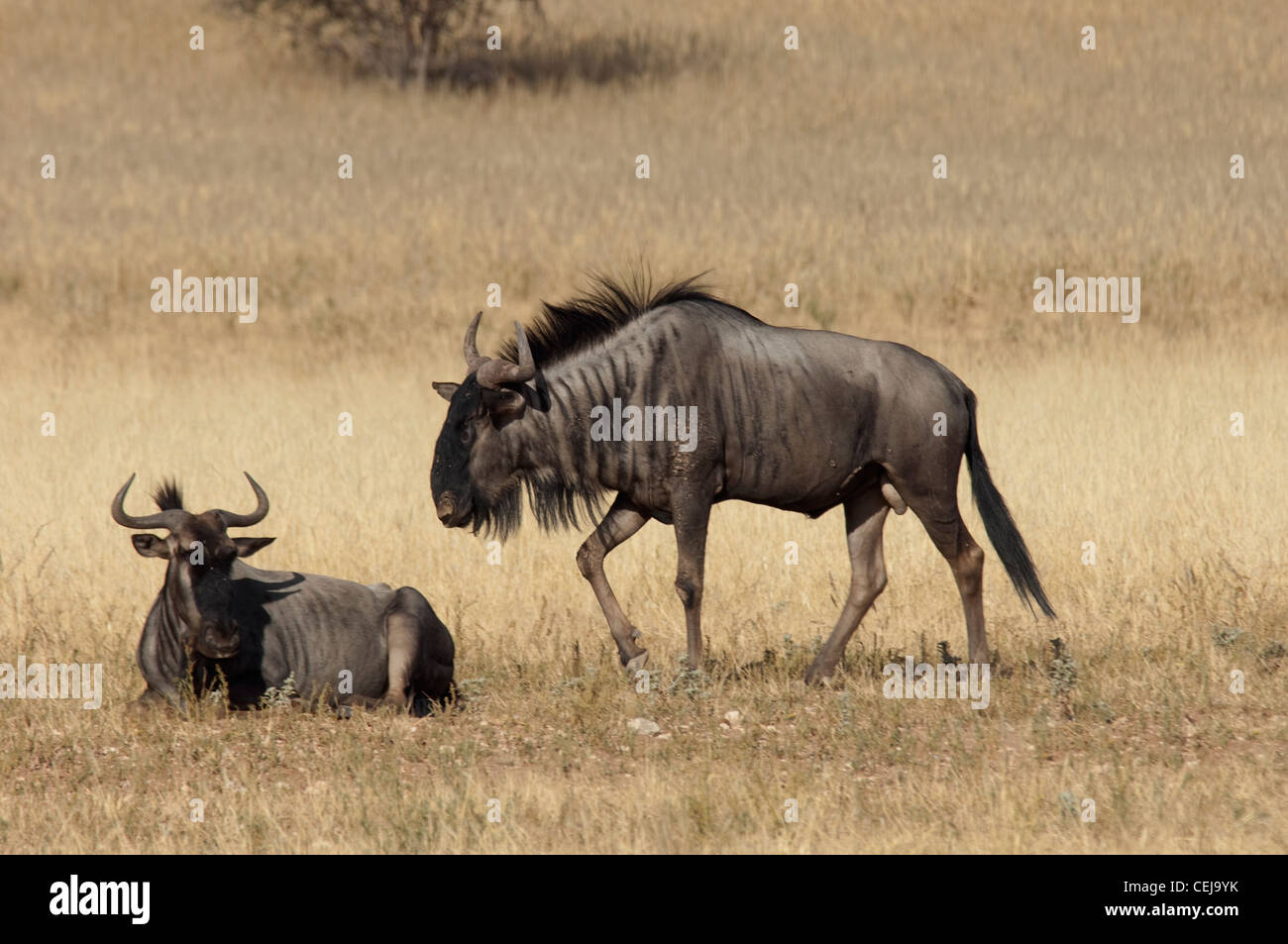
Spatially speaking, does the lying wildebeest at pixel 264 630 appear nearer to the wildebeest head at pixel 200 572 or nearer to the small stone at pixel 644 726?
the wildebeest head at pixel 200 572

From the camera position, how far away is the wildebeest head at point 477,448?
29.6 feet

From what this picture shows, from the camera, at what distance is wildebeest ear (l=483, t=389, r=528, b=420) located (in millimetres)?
9023

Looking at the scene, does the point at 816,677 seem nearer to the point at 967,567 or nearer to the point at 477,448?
the point at 967,567

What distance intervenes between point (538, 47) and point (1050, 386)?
33279 mm

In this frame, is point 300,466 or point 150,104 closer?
point 300,466

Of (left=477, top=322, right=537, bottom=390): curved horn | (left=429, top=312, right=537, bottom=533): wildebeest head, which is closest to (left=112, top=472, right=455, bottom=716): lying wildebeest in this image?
(left=429, top=312, right=537, bottom=533): wildebeest head

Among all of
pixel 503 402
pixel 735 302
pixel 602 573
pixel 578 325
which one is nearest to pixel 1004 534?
pixel 602 573

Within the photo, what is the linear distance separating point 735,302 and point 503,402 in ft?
53.3

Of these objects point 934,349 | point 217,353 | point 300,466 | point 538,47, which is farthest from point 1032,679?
point 538,47

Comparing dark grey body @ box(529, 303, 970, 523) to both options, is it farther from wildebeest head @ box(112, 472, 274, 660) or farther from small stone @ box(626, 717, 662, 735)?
wildebeest head @ box(112, 472, 274, 660)

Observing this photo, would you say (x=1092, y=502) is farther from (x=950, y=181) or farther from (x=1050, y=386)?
(x=950, y=181)

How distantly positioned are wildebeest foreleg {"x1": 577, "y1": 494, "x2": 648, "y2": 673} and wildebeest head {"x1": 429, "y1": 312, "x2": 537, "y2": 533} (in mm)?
622

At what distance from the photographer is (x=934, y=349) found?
2333 centimetres
